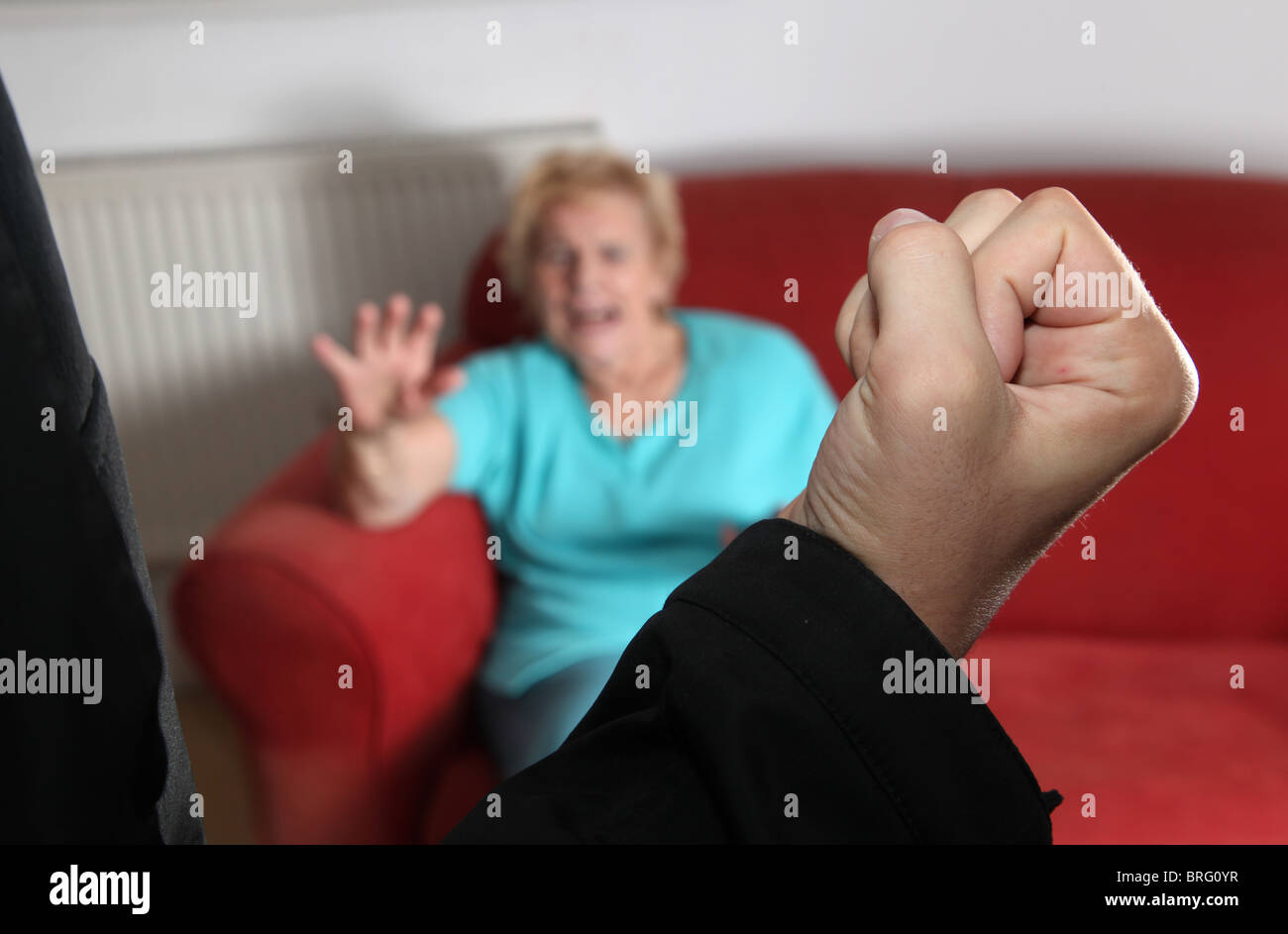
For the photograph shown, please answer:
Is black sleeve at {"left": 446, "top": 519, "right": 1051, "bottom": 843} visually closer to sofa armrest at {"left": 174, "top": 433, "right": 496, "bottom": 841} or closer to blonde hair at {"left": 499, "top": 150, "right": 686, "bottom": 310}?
sofa armrest at {"left": 174, "top": 433, "right": 496, "bottom": 841}

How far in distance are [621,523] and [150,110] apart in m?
1.12

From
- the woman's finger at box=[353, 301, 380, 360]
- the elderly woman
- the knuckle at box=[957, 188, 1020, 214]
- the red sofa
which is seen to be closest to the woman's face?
the elderly woman

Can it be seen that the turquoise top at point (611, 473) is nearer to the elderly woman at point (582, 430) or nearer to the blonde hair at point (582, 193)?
the elderly woman at point (582, 430)

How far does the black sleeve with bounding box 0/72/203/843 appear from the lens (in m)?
0.21

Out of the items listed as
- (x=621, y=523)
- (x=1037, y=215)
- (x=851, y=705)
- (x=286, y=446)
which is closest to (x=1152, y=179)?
(x=621, y=523)

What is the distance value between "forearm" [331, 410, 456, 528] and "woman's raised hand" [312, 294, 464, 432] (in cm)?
2

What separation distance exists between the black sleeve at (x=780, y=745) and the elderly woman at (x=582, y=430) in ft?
2.62

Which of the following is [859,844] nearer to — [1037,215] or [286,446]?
[1037,215]

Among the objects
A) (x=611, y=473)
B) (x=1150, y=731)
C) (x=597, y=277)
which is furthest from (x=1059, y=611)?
(x=597, y=277)

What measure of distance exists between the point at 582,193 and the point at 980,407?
1.13m

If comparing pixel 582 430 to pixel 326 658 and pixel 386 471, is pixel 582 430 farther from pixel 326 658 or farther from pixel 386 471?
pixel 326 658

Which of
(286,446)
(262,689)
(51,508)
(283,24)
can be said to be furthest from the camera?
(286,446)

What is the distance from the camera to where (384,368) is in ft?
3.75
